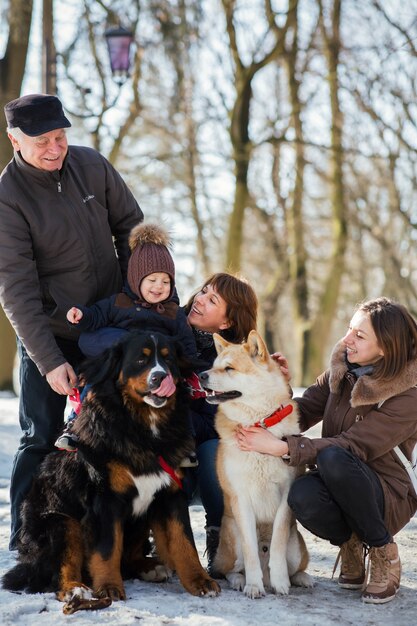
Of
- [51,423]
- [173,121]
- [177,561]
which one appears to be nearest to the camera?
[177,561]

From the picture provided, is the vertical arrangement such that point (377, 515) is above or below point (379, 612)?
above

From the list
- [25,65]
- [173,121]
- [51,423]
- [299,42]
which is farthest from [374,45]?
[51,423]

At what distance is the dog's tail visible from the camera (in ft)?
13.3

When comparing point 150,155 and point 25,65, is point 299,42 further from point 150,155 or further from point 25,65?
point 25,65

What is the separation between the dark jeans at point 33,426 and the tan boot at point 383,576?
6.43 ft

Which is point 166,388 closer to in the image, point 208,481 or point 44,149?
point 208,481

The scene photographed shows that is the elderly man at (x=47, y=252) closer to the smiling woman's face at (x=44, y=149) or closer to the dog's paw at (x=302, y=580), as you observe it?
the smiling woman's face at (x=44, y=149)

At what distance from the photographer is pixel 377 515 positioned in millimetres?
4020

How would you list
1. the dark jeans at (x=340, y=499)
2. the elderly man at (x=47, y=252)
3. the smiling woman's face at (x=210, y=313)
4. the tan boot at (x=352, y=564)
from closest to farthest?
the dark jeans at (x=340, y=499), the tan boot at (x=352, y=564), the elderly man at (x=47, y=252), the smiling woman's face at (x=210, y=313)

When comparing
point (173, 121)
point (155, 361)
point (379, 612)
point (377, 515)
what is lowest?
point (379, 612)

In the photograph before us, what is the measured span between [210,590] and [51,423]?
56.8 inches

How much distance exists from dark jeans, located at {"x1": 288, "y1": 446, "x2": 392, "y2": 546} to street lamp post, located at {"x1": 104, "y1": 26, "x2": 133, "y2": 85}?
9.89m

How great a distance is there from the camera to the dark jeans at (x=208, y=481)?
Answer: 15.2ft

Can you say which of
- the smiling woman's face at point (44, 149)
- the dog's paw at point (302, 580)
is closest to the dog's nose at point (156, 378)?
the dog's paw at point (302, 580)
